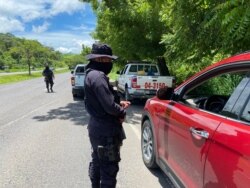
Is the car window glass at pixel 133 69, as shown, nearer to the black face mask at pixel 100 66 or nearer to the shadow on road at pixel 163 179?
the shadow on road at pixel 163 179

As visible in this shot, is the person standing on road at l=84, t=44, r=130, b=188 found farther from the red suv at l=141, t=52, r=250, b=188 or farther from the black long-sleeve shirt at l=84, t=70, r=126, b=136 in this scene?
the red suv at l=141, t=52, r=250, b=188

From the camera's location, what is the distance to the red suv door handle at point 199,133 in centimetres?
322

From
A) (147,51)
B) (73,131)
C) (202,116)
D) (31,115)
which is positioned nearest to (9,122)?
(31,115)

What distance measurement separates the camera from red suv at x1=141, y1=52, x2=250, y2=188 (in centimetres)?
275

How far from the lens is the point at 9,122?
1084 centimetres

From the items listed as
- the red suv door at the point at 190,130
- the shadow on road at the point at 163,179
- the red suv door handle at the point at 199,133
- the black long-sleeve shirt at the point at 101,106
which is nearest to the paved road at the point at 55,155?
the shadow on road at the point at 163,179

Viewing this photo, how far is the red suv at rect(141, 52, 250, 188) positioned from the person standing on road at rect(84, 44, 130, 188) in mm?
683

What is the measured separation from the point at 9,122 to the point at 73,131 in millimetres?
2604

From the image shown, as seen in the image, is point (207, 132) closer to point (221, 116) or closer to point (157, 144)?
point (221, 116)

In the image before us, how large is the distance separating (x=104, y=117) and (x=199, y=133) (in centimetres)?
104

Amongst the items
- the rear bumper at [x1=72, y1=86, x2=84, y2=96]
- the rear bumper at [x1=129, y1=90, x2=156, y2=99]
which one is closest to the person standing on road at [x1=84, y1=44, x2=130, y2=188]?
the rear bumper at [x1=129, y1=90, x2=156, y2=99]

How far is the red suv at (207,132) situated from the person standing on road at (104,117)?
683mm

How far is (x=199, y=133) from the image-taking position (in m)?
3.35

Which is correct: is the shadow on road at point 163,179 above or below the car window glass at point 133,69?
below
